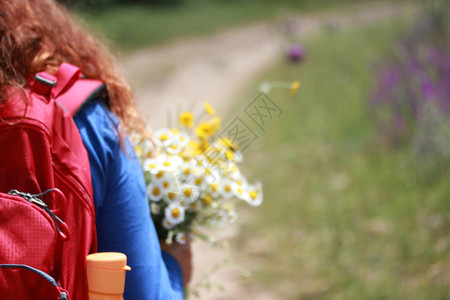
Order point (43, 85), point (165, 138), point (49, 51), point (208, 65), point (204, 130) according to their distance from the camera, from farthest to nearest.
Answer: point (208, 65)
point (204, 130)
point (165, 138)
point (49, 51)
point (43, 85)

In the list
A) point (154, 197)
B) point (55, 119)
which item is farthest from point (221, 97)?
point (55, 119)

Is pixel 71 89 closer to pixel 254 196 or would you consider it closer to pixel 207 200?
pixel 207 200

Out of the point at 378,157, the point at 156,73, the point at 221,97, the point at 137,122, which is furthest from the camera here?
the point at 156,73

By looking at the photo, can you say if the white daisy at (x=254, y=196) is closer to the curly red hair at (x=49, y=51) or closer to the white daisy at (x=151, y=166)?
the white daisy at (x=151, y=166)

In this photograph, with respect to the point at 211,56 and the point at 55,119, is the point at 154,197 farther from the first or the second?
the point at 211,56

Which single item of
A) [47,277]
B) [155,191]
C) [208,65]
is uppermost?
[208,65]

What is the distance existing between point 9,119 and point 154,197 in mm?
637

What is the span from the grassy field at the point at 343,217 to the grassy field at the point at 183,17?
5.02 m

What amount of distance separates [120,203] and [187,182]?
1.51 feet

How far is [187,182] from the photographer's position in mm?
1565

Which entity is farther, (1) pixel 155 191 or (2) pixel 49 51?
(1) pixel 155 191

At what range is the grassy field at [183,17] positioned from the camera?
397 inches

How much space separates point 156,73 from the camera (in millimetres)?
7977

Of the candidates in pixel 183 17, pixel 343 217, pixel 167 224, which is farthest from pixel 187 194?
pixel 183 17
